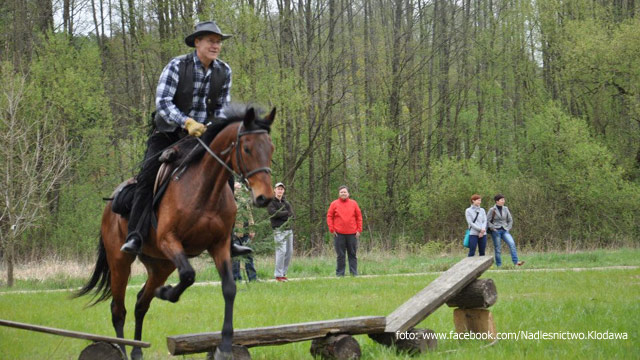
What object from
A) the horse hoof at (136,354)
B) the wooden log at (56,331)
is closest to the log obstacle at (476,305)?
the horse hoof at (136,354)

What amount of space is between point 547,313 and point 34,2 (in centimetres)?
3048

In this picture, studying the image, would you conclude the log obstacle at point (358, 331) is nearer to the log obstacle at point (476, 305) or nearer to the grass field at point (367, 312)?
the log obstacle at point (476, 305)

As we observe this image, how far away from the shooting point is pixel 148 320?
10.2m

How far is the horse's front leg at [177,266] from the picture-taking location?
6203mm

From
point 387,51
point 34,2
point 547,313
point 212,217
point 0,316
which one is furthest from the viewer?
point 387,51

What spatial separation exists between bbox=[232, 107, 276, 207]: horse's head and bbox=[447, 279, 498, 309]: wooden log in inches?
105

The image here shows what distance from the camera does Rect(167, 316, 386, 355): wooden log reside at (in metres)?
6.01

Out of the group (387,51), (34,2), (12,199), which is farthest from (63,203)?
(387,51)

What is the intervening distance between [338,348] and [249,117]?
2417mm

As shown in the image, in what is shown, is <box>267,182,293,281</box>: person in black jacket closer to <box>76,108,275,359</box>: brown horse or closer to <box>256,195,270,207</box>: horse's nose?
<box>76,108,275,359</box>: brown horse

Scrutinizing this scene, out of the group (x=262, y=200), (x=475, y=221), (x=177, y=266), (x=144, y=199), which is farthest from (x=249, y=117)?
(x=475, y=221)

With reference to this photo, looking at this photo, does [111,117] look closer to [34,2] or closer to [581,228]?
[34,2]

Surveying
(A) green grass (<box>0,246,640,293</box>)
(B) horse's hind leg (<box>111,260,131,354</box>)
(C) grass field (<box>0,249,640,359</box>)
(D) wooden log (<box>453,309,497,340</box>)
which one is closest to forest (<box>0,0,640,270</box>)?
(A) green grass (<box>0,246,640,293</box>)

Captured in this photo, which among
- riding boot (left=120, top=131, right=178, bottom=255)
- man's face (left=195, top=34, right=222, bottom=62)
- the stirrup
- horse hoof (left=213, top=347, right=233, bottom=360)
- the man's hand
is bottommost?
horse hoof (left=213, top=347, right=233, bottom=360)
